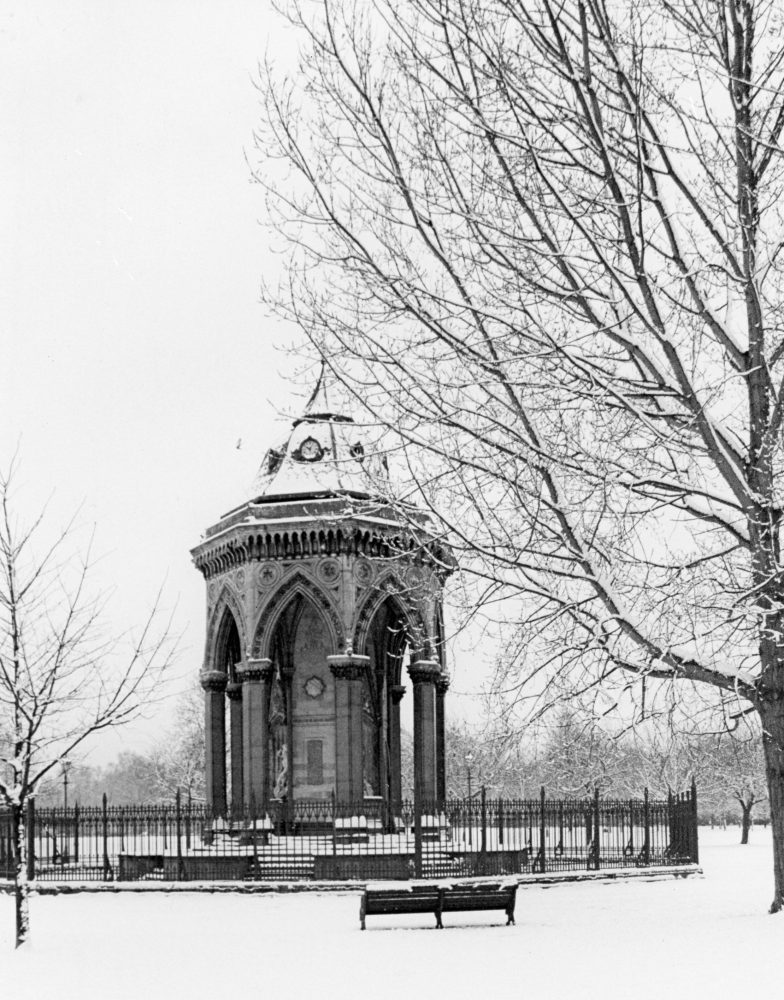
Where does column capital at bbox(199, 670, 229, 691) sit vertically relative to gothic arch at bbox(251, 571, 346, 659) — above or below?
below

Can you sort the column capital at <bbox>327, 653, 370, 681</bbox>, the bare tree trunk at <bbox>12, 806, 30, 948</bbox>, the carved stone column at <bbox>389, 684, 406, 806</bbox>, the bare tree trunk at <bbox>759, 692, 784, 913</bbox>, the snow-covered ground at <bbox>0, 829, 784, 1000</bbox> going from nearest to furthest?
1. the snow-covered ground at <bbox>0, 829, 784, 1000</bbox>
2. the bare tree trunk at <bbox>759, 692, 784, 913</bbox>
3. the bare tree trunk at <bbox>12, 806, 30, 948</bbox>
4. the column capital at <bbox>327, 653, 370, 681</bbox>
5. the carved stone column at <bbox>389, 684, 406, 806</bbox>

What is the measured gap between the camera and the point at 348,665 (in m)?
28.0

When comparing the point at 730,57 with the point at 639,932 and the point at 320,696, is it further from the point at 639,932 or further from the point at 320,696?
the point at 320,696

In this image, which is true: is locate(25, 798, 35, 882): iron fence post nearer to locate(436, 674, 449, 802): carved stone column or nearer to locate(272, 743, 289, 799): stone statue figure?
locate(272, 743, 289, 799): stone statue figure

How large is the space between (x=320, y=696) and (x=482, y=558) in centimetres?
1750

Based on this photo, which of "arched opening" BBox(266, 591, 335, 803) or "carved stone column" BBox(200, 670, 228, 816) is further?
"carved stone column" BBox(200, 670, 228, 816)

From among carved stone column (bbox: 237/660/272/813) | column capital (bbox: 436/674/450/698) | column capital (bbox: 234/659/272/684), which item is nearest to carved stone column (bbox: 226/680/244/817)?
carved stone column (bbox: 237/660/272/813)

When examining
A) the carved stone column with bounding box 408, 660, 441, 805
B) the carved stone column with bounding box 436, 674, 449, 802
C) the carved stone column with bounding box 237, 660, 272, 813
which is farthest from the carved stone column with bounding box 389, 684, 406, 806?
the carved stone column with bounding box 237, 660, 272, 813

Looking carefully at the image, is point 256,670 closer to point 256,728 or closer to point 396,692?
point 256,728

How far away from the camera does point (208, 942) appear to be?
15859 mm

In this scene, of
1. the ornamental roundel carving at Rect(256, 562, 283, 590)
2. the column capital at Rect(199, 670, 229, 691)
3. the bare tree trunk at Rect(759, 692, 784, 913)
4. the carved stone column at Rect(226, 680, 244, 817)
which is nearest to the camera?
the bare tree trunk at Rect(759, 692, 784, 913)

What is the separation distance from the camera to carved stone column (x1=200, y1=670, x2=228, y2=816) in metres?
30.5

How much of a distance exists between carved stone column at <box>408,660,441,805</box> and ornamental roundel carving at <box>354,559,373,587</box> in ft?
7.93

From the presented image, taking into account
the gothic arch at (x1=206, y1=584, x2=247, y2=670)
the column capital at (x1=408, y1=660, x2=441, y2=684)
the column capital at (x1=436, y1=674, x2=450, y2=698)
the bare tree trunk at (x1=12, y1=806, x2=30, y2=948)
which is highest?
the gothic arch at (x1=206, y1=584, x2=247, y2=670)
